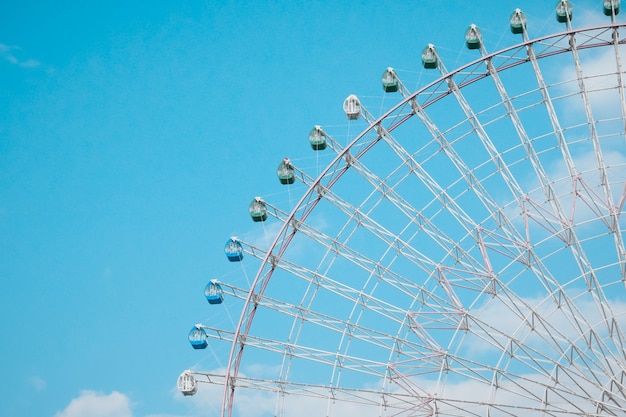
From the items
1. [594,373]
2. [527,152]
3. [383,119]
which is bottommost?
[594,373]

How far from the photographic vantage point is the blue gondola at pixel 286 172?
2243 inches

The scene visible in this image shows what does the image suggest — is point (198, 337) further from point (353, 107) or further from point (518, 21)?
point (518, 21)

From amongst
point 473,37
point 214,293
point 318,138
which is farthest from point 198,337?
point 473,37

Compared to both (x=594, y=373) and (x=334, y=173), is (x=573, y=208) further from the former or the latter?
(x=334, y=173)

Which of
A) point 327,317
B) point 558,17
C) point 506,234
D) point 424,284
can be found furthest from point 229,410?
point 558,17

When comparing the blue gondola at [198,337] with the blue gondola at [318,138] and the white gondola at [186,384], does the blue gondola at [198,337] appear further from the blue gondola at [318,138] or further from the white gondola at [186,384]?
the blue gondola at [318,138]

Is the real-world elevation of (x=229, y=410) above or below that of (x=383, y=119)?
below

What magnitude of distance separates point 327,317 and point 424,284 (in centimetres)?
415

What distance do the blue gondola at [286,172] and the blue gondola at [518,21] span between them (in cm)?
1082

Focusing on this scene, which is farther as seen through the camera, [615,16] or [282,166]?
[282,166]

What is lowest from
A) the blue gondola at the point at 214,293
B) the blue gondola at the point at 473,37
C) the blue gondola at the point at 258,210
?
the blue gondola at the point at 214,293

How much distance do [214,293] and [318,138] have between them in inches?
306

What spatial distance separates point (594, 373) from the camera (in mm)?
51438

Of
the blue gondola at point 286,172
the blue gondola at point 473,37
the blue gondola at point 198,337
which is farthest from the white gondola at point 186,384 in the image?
the blue gondola at point 473,37
